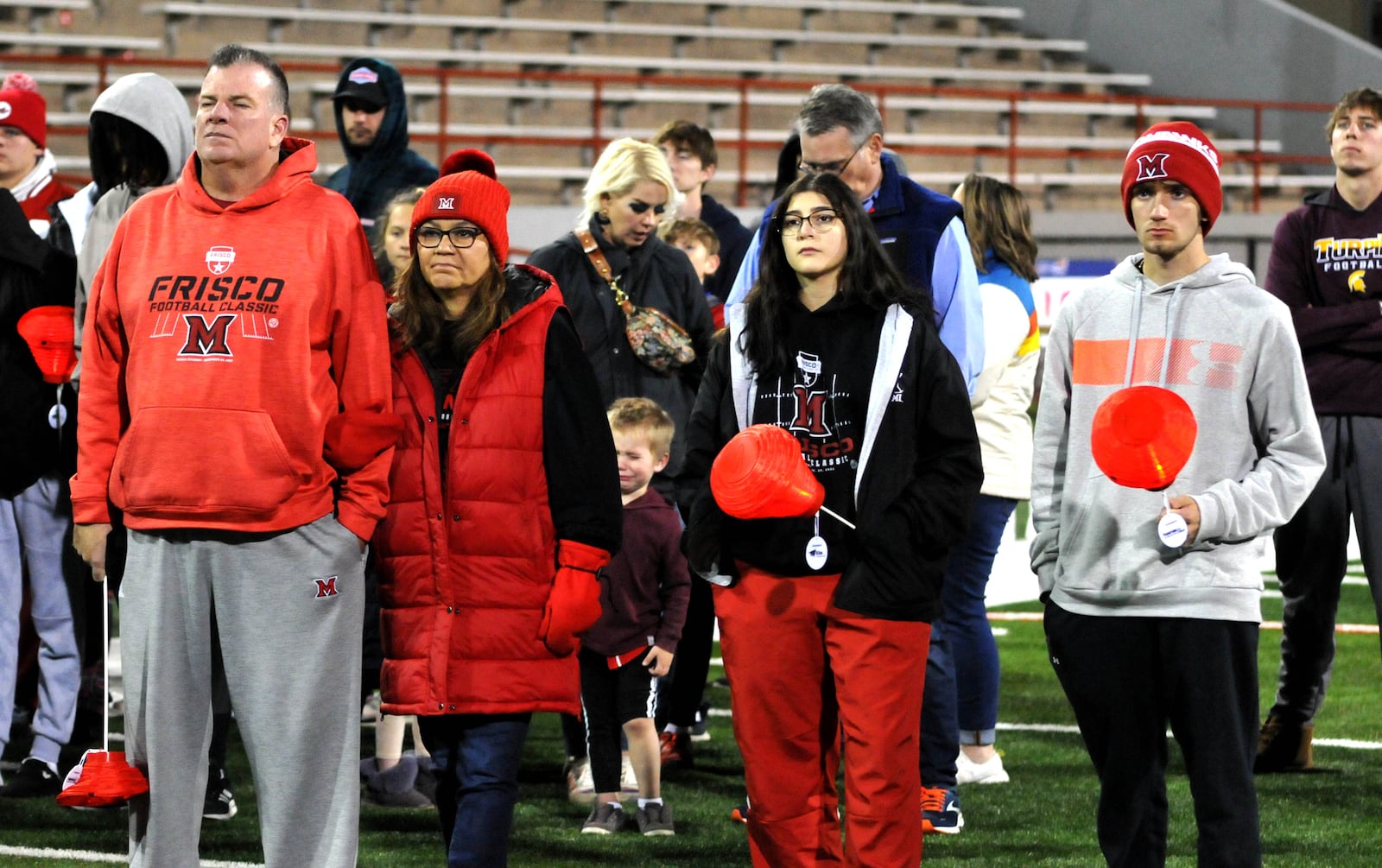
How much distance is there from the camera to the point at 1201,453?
3881 millimetres

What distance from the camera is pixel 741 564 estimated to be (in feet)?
13.5

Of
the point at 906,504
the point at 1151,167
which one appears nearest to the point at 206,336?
the point at 906,504

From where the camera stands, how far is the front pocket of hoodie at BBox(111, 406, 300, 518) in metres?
3.77

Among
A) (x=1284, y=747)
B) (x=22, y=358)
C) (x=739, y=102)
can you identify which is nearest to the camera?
(x=22, y=358)

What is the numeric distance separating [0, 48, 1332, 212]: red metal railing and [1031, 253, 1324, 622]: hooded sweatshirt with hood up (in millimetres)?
11227

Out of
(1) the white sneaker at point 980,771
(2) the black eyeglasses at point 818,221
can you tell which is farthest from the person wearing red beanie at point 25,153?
(1) the white sneaker at point 980,771

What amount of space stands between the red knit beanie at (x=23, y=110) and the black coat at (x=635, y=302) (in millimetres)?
1666

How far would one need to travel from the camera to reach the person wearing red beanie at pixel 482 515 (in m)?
3.98

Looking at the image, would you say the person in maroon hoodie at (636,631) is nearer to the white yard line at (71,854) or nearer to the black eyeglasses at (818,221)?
the white yard line at (71,854)

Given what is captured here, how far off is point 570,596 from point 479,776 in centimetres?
43

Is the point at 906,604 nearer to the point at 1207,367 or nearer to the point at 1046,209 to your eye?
the point at 1207,367

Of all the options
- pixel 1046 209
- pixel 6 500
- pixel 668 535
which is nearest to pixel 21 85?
pixel 6 500

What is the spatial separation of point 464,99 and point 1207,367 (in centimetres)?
1475

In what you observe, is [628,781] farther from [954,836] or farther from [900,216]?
[900,216]
